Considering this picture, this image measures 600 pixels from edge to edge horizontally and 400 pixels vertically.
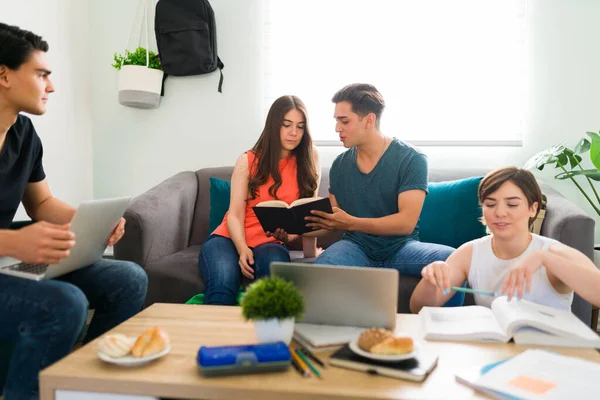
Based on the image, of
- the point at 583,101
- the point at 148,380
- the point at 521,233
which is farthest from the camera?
the point at 583,101

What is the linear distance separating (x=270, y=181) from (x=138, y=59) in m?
1.21

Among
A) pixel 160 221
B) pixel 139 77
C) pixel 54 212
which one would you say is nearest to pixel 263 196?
pixel 160 221

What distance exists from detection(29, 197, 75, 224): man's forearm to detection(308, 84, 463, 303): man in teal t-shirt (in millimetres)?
817

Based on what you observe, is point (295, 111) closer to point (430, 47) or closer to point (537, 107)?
point (430, 47)

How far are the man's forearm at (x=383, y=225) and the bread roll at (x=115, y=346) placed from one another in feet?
3.67

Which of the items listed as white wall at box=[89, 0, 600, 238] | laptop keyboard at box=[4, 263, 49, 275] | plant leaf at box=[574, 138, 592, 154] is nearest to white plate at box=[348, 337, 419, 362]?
laptop keyboard at box=[4, 263, 49, 275]

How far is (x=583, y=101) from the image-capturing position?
2.76 metres

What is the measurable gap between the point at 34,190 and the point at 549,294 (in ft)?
5.21

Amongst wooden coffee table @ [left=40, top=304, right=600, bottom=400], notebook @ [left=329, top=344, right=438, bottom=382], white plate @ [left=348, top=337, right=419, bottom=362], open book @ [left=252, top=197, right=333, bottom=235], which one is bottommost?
wooden coffee table @ [left=40, top=304, right=600, bottom=400]

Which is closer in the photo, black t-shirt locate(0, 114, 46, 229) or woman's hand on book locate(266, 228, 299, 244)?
black t-shirt locate(0, 114, 46, 229)

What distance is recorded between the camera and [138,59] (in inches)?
114

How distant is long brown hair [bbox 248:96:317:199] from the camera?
2.22 metres

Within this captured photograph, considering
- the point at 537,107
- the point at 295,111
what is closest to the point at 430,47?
the point at 537,107

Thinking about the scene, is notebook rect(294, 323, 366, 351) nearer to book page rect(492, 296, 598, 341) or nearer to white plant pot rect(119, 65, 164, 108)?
book page rect(492, 296, 598, 341)
